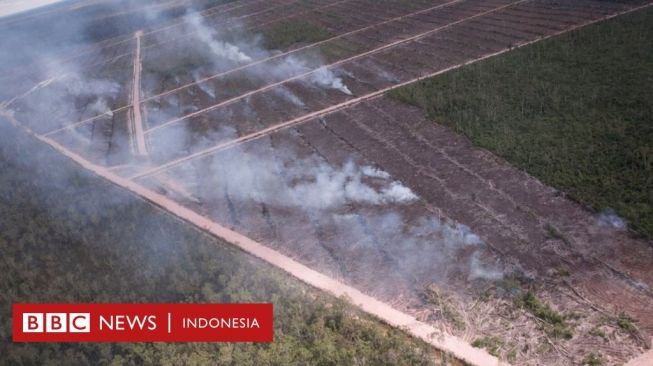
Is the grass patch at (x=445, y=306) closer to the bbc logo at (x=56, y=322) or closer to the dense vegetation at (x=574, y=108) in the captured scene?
the dense vegetation at (x=574, y=108)

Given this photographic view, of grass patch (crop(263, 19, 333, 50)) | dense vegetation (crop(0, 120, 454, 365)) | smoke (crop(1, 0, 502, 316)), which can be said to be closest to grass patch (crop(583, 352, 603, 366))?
smoke (crop(1, 0, 502, 316))

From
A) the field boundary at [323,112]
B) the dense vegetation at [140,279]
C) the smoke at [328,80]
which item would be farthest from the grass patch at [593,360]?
the smoke at [328,80]

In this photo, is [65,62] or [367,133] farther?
[65,62]

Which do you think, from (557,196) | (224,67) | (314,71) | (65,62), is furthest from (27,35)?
(557,196)

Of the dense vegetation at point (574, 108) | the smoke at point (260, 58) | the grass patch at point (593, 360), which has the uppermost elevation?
the smoke at point (260, 58)

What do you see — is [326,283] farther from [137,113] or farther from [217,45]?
[217,45]

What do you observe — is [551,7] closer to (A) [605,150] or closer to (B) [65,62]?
(A) [605,150]

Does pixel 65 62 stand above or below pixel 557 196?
above
